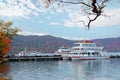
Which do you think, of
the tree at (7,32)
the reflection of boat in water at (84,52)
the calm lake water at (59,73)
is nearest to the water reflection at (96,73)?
the calm lake water at (59,73)

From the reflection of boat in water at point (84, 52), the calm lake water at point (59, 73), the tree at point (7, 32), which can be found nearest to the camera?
the calm lake water at point (59, 73)

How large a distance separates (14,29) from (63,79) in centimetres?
4831

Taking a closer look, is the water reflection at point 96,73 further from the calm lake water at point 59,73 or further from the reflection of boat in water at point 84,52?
the reflection of boat in water at point 84,52

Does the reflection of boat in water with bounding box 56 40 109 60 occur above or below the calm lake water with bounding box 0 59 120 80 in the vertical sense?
above

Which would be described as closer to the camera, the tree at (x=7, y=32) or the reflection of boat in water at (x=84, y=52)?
the tree at (x=7, y=32)

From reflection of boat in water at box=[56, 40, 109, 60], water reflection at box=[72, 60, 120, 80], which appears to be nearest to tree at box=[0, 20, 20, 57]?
water reflection at box=[72, 60, 120, 80]

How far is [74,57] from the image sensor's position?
415 ft

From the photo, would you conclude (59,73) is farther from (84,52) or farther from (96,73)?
(84,52)

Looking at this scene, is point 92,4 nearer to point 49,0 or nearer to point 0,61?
point 49,0

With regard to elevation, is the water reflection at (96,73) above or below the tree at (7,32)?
below

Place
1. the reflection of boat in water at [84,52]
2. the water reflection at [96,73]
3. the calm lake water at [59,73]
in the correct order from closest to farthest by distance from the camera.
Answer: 1. the calm lake water at [59,73]
2. the water reflection at [96,73]
3. the reflection of boat in water at [84,52]

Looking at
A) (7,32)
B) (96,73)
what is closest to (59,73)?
(96,73)

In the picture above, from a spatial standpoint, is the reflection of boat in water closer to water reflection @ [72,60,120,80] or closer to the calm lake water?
water reflection @ [72,60,120,80]

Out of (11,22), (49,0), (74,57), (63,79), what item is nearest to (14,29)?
(11,22)
